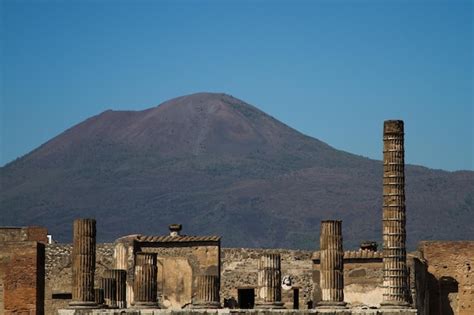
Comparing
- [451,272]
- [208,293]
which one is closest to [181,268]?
[208,293]

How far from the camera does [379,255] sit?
50.5 m

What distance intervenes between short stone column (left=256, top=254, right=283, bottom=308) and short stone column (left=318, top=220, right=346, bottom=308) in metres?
1.22

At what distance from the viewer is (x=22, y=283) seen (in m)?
51.3

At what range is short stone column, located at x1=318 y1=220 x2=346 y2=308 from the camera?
1747 inches

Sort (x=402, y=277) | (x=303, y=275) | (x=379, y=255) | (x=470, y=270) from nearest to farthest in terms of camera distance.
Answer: (x=402, y=277) → (x=379, y=255) → (x=303, y=275) → (x=470, y=270)

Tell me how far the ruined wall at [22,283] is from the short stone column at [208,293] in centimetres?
701

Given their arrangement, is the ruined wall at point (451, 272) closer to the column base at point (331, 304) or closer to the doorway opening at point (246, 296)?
the doorway opening at point (246, 296)

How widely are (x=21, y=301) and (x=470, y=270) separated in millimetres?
16411

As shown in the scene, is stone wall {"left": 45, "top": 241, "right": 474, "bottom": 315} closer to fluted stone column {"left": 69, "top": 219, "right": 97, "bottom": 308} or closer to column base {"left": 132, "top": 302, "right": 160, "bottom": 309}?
column base {"left": 132, "top": 302, "right": 160, "bottom": 309}

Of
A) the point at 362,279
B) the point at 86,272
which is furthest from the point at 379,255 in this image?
the point at 86,272

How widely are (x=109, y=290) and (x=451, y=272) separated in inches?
680

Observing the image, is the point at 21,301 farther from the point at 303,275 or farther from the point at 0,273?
the point at 303,275

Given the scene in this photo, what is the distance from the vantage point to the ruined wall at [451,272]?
6069cm

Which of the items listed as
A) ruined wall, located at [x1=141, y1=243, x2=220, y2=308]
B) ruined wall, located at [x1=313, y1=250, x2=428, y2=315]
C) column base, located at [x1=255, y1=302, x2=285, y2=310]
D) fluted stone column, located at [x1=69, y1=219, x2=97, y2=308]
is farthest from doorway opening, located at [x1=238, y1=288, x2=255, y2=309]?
fluted stone column, located at [x1=69, y1=219, x2=97, y2=308]
